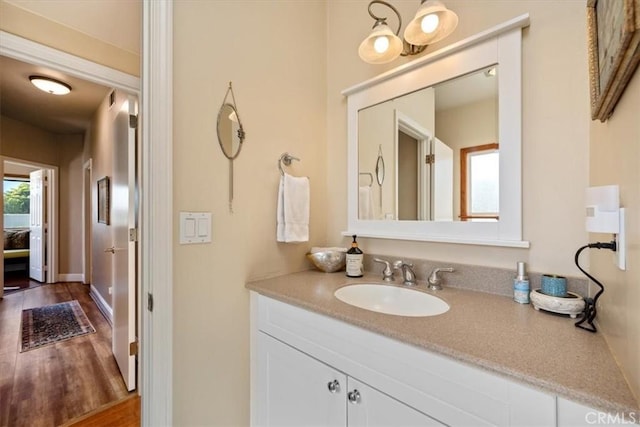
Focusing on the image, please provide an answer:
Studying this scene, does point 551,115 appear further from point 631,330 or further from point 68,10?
point 68,10

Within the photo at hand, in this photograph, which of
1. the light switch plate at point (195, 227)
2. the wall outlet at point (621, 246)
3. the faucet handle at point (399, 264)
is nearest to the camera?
the wall outlet at point (621, 246)

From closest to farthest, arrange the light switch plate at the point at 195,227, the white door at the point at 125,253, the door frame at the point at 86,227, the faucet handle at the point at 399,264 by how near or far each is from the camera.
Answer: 1. the light switch plate at the point at 195,227
2. the faucet handle at the point at 399,264
3. the white door at the point at 125,253
4. the door frame at the point at 86,227

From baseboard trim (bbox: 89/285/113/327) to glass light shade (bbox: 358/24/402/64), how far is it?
3.46 metres

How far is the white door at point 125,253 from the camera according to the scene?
1778 mm

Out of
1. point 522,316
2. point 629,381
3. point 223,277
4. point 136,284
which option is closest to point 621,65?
point 629,381

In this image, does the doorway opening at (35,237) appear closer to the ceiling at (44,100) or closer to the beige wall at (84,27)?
the ceiling at (44,100)

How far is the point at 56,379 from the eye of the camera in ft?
6.32

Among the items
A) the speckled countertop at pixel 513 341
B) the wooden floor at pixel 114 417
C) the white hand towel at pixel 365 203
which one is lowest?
the wooden floor at pixel 114 417

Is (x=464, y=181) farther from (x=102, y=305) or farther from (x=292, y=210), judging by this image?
(x=102, y=305)

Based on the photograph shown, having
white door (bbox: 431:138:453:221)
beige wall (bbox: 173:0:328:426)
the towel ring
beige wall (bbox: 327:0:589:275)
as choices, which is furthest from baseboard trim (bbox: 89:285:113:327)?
beige wall (bbox: 327:0:589:275)

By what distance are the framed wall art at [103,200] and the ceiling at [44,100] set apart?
980mm

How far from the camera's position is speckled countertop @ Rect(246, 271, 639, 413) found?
516 millimetres

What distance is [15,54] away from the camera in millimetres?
1267

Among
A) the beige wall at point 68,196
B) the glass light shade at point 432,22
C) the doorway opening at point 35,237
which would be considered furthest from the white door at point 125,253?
the beige wall at point 68,196
